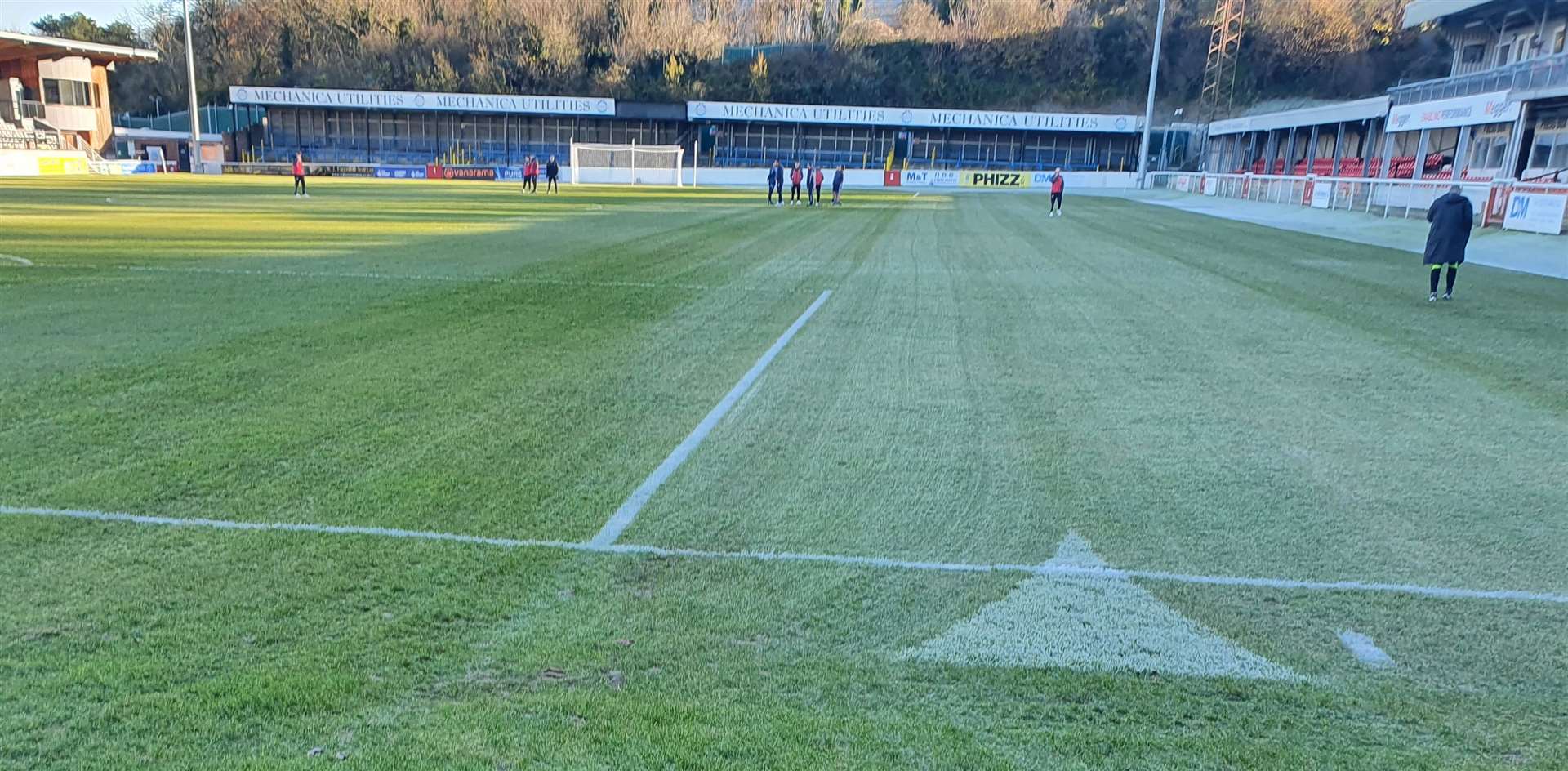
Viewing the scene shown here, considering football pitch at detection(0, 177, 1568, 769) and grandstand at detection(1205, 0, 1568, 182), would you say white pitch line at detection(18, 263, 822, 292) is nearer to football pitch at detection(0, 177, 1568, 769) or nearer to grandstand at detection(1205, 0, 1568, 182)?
football pitch at detection(0, 177, 1568, 769)

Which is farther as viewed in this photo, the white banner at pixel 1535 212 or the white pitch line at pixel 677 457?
the white banner at pixel 1535 212

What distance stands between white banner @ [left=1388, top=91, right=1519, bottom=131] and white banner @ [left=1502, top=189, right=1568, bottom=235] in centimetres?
1826

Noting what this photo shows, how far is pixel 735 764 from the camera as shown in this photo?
289 cm

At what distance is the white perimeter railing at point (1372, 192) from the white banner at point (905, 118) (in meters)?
26.9

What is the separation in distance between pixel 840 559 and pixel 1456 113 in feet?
157

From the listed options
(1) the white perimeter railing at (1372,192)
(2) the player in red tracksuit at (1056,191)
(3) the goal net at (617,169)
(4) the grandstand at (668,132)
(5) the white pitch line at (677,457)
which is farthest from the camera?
(4) the grandstand at (668,132)

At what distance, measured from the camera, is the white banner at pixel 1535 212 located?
2144cm

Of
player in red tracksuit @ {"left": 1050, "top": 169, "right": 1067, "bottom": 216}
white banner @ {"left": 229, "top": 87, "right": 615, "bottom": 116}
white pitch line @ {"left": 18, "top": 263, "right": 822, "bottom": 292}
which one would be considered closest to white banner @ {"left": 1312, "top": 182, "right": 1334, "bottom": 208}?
player in red tracksuit @ {"left": 1050, "top": 169, "right": 1067, "bottom": 216}

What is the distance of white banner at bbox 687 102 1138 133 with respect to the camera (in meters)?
71.1

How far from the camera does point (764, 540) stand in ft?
15.4

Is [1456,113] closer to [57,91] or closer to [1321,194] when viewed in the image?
[1321,194]

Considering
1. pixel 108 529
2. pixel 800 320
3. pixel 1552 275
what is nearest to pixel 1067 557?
pixel 108 529

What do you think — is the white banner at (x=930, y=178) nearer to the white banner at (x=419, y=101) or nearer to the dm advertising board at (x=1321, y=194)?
the white banner at (x=419, y=101)

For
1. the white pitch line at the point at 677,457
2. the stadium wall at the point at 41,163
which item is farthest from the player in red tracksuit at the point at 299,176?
the white pitch line at the point at 677,457
